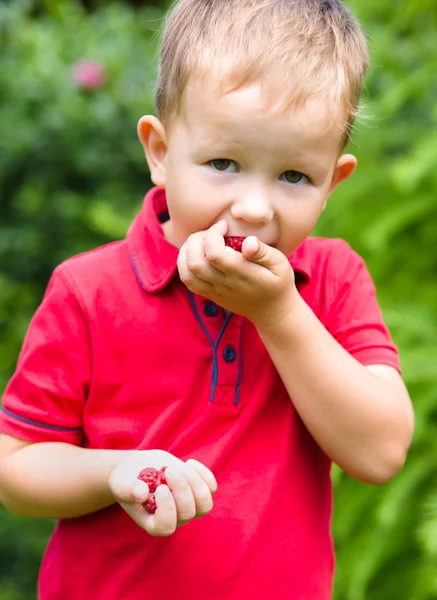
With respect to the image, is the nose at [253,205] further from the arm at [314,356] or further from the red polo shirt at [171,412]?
the red polo shirt at [171,412]

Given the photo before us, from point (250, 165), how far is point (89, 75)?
3293 mm

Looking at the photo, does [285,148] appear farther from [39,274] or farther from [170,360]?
[39,274]

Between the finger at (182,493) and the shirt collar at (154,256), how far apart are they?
1.16ft

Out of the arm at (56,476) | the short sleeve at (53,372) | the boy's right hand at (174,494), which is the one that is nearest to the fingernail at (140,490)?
the boy's right hand at (174,494)

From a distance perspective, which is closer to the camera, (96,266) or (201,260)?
(201,260)

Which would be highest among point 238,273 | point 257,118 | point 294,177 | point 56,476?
point 257,118

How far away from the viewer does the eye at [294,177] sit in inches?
59.1

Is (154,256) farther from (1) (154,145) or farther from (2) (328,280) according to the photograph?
(2) (328,280)

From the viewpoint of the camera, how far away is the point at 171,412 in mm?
1587

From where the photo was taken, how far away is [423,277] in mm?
3369

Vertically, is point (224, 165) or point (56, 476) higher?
point (224, 165)

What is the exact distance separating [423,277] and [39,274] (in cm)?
205

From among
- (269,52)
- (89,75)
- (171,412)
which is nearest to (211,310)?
(171,412)

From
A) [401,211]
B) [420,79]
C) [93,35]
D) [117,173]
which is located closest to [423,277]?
[401,211]
